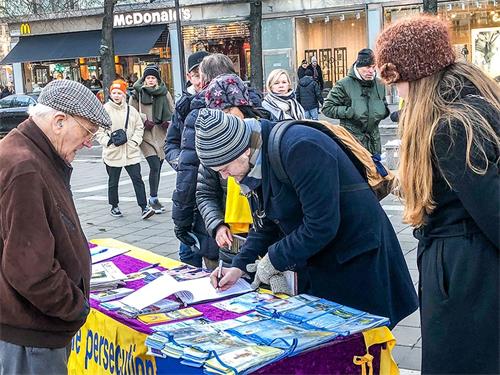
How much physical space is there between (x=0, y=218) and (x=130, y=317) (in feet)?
2.53

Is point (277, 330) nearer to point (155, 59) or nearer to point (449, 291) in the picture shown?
point (449, 291)

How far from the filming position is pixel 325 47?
25062 millimetres

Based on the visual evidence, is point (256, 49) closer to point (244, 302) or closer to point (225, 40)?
point (225, 40)

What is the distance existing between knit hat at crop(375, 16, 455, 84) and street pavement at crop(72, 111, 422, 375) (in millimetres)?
2015

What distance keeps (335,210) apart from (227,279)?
2.27 feet

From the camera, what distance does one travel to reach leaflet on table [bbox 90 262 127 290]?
132 inches

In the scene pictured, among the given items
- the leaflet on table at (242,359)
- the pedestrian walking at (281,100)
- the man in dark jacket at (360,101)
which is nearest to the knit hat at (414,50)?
the leaflet on table at (242,359)

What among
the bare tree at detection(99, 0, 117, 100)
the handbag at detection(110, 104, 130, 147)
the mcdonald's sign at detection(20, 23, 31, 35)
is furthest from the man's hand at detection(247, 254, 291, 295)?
the mcdonald's sign at detection(20, 23, 31, 35)

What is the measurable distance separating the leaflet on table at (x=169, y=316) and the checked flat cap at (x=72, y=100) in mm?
835

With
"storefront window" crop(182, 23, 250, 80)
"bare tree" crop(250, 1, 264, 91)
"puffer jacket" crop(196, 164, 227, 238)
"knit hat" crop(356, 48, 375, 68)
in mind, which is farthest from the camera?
"storefront window" crop(182, 23, 250, 80)

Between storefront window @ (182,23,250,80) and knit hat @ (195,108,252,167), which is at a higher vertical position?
storefront window @ (182,23,250,80)

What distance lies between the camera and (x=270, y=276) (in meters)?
2.98

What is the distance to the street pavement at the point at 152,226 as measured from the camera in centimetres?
431

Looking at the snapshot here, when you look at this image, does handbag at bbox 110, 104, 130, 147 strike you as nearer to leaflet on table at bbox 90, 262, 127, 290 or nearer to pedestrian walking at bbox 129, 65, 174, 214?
pedestrian walking at bbox 129, 65, 174, 214
